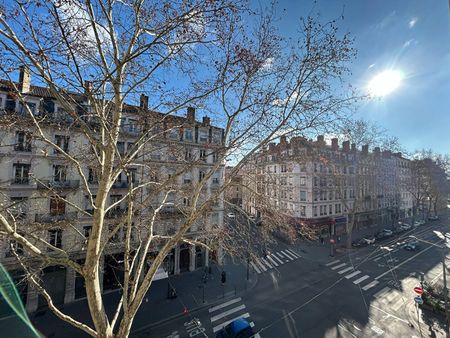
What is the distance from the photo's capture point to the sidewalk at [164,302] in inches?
496

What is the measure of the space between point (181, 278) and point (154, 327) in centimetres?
676

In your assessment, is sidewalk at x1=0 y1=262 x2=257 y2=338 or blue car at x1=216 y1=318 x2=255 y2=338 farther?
sidewalk at x1=0 y1=262 x2=257 y2=338

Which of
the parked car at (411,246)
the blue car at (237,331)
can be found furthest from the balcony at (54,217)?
the parked car at (411,246)

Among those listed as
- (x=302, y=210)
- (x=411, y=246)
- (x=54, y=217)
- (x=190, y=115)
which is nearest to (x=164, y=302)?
(x=54, y=217)

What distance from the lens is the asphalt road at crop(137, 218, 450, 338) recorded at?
1223 cm

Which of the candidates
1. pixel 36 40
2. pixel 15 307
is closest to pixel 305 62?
pixel 36 40

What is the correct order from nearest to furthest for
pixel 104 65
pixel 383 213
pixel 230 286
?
pixel 104 65, pixel 230 286, pixel 383 213

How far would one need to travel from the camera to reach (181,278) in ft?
63.7

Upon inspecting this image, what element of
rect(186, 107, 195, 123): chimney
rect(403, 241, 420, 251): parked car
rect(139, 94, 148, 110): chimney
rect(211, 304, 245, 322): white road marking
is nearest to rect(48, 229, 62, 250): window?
rect(211, 304, 245, 322): white road marking

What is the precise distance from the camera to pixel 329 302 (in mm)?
14938

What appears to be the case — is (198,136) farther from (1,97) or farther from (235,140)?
(235,140)

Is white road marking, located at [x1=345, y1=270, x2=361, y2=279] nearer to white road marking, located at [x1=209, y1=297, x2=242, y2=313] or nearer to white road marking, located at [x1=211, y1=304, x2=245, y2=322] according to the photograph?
white road marking, located at [x1=209, y1=297, x2=242, y2=313]

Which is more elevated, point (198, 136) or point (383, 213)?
point (198, 136)

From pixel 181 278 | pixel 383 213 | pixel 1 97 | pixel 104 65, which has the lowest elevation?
pixel 181 278
